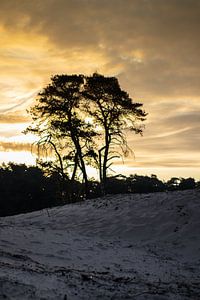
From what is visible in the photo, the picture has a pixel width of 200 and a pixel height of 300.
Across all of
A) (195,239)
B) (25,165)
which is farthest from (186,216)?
(25,165)

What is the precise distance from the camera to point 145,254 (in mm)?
15406

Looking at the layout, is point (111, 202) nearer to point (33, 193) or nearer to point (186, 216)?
point (186, 216)

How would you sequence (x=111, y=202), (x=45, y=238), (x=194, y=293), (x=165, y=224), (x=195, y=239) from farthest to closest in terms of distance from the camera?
(x=111, y=202) → (x=165, y=224) → (x=195, y=239) → (x=45, y=238) → (x=194, y=293)

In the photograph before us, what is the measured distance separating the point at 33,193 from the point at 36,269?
2187 inches

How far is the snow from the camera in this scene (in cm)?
766

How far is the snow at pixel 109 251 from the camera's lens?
7664 mm

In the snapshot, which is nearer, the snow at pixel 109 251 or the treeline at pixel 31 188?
the snow at pixel 109 251

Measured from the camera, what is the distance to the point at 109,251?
14.8 metres

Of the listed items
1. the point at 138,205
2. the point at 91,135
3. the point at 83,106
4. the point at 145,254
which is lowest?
the point at 145,254

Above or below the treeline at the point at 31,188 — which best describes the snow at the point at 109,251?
below

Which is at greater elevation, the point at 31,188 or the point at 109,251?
the point at 31,188

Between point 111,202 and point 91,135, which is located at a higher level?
point 91,135

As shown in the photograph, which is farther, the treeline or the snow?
the treeline

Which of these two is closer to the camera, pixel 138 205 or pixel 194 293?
pixel 194 293
